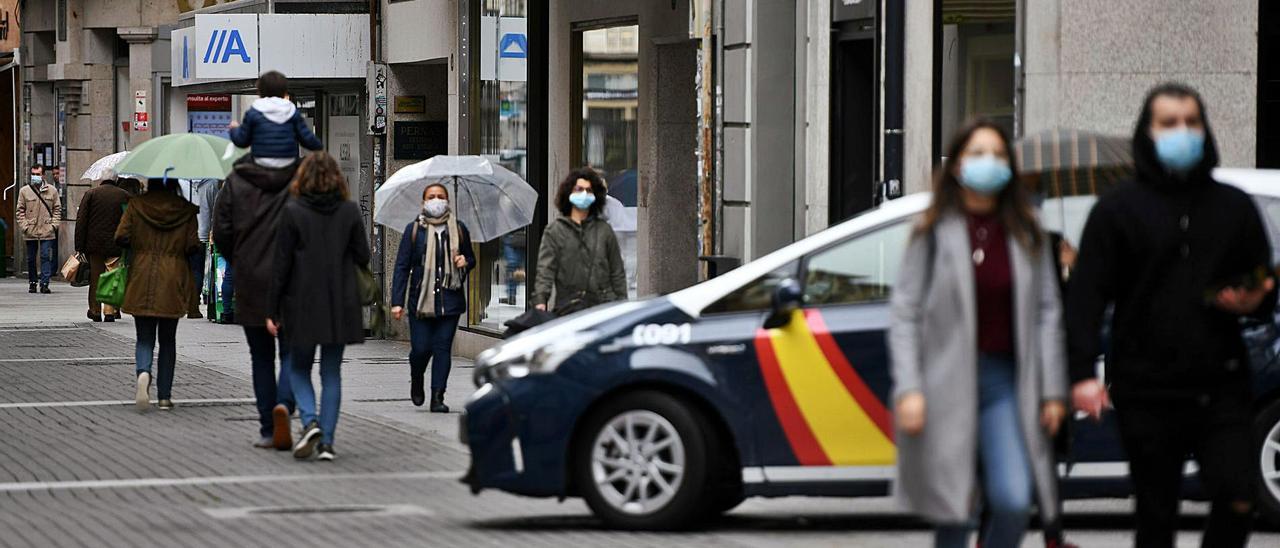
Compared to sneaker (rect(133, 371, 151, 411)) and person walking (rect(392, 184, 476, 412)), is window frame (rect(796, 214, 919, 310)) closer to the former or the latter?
person walking (rect(392, 184, 476, 412))

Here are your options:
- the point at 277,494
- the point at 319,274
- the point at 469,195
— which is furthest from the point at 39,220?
the point at 277,494

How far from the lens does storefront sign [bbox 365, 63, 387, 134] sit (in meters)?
23.7

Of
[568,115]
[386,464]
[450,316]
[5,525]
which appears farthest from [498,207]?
[5,525]

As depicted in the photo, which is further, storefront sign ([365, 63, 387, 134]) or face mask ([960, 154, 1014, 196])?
storefront sign ([365, 63, 387, 134])

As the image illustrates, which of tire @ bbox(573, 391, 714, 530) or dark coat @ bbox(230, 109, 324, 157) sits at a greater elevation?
dark coat @ bbox(230, 109, 324, 157)

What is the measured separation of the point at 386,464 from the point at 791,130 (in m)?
5.42

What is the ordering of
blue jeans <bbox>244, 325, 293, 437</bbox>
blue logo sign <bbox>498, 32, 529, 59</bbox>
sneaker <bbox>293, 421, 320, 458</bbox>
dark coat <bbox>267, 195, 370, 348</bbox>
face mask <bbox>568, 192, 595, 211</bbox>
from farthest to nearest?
blue logo sign <bbox>498, 32, 529, 59</bbox> < face mask <bbox>568, 192, 595, 211</bbox> < blue jeans <bbox>244, 325, 293, 437</bbox> < sneaker <bbox>293, 421, 320, 458</bbox> < dark coat <bbox>267, 195, 370, 348</bbox>

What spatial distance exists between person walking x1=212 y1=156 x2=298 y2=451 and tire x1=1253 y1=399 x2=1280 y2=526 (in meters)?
5.55

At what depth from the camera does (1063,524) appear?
9875mm

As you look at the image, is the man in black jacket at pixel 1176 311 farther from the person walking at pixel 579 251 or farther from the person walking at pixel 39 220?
the person walking at pixel 39 220

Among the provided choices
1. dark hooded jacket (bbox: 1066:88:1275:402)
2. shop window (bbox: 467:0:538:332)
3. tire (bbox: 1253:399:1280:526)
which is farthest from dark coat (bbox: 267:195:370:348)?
shop window (bbox: 467:0:538:332)

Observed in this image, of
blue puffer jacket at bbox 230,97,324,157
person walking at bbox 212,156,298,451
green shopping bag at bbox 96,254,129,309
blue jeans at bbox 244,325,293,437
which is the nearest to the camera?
person walking at bbox 212,156,298,451

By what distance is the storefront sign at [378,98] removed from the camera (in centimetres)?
2366

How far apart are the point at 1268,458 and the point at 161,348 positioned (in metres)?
8.46
